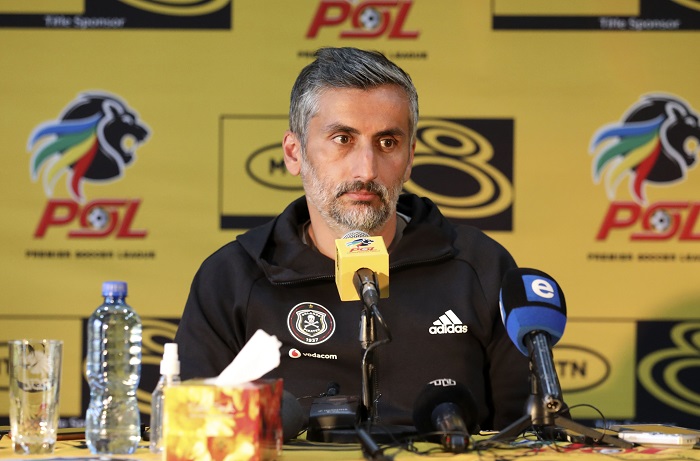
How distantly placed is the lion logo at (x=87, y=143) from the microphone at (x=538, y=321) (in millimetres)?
2504

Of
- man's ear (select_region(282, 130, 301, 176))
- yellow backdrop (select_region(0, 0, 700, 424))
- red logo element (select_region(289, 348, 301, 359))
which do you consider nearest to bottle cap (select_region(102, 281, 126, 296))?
red logo element (select_region(289, 348, 301, 359))

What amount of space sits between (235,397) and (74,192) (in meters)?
2.67

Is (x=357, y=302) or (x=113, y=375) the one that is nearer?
(x=113, y=375)

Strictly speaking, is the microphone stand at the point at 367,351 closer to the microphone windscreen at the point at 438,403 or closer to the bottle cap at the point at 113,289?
the microphone windscreen at the point at 438,403

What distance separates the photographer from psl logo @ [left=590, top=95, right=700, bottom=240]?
4023mm

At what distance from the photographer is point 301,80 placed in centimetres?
277

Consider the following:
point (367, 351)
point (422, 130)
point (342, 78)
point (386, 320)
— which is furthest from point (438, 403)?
point (422, 130)

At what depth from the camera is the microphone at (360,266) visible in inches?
75.4

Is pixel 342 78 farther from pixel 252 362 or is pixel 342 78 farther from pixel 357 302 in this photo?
pixel 252 362

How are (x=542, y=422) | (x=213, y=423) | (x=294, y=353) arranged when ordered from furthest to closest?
1. (x=294, y=353)
2. (x=542, y=422)
3. (x=213, y=423)

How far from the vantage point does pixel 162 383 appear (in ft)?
5.68

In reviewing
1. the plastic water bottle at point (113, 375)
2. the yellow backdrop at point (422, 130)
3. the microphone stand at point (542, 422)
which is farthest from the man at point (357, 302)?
the yellow backdrop at point (422, 130)

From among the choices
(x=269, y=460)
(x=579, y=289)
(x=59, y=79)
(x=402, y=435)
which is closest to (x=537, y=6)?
(x=579, y=289)

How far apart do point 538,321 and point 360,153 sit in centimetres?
95
